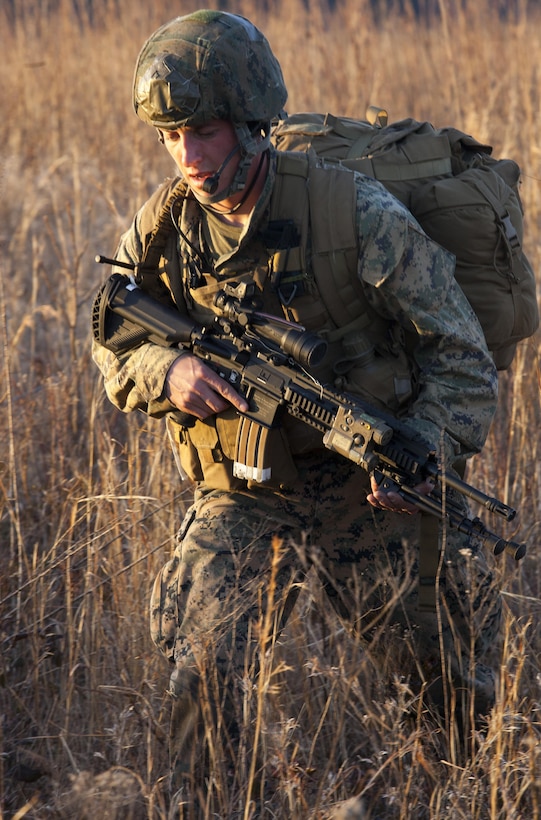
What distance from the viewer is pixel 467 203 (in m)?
2.70

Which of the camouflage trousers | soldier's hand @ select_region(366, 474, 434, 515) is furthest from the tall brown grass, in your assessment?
soldier's hand @ select_region(366, 474, 434, 515)

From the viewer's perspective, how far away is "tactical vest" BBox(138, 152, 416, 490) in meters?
A: 2.62

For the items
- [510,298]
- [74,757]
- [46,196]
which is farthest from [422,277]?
[46,196]

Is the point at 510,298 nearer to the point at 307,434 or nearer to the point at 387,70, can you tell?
the point at 307,434

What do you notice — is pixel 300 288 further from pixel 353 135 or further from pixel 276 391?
pixel 353 135

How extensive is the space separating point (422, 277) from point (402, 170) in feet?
1.31

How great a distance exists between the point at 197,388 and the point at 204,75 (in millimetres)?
780

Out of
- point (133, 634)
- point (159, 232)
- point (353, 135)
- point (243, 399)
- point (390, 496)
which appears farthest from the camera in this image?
point (133, 634)

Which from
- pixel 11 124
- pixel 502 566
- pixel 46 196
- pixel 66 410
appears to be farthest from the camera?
pixel 11 124

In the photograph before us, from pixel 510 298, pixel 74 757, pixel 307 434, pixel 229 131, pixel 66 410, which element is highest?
pixel 229 131

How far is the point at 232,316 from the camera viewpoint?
264cm

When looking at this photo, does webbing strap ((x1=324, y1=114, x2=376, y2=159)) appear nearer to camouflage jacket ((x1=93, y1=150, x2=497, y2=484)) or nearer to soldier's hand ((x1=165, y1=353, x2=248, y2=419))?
camouflage jacket ((x1=93, y1=150, x2=497, y2=484))

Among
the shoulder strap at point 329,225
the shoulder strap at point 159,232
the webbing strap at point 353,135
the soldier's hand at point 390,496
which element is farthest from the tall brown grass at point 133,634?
the webbing strap at point 353,135

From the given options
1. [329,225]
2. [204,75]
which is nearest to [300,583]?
[329,225]
